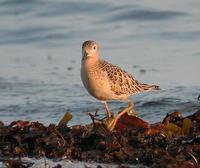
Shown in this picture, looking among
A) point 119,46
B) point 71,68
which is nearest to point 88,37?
point 119,46

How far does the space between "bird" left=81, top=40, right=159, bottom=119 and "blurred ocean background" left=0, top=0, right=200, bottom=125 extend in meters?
0.65

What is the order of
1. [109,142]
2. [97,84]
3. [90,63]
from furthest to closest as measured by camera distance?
[90,63]
[97,84]
[109,142]

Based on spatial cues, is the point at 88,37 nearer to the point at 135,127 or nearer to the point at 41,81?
the point at 41,81

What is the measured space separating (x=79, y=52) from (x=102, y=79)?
3609 millimetres

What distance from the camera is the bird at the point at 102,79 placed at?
6.40 meters

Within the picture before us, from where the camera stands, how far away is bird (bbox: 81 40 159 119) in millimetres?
6398

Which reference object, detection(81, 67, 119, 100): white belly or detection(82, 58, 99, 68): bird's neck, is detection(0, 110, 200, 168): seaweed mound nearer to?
detection(81, 67, 119, 100): white belly

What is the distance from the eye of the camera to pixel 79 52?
32.9ft

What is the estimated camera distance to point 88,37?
1094 centimetres

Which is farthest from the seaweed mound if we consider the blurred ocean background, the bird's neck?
the blurred ocean background

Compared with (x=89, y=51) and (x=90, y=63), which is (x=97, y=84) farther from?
(x=89, y=51)

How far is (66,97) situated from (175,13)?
4.26 metres

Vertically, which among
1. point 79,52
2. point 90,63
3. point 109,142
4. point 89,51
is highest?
point 89,51

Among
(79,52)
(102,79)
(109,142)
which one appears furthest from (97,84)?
(79,52)
